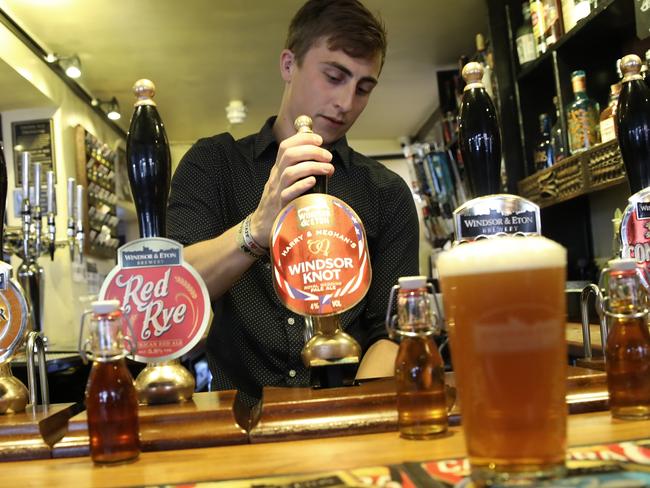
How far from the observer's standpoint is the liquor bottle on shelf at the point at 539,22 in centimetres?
324

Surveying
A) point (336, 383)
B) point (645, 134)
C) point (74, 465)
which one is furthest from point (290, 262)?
point (645, 134)

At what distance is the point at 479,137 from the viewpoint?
3.27 ft

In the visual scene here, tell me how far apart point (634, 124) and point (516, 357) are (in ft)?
1.89

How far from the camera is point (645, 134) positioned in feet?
3.40

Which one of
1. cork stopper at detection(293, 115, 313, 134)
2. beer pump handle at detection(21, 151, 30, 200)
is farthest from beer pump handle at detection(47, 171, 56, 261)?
cork stopper at detection(293, 115, 313, 134)

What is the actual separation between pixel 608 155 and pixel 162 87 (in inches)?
154

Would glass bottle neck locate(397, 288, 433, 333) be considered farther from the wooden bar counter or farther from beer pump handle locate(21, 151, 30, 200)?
beer pump handle locate(21, 151, 30, 200)

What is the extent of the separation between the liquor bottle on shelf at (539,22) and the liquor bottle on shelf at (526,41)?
0.30 feet

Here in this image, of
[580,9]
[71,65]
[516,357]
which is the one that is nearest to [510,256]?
[516,357]

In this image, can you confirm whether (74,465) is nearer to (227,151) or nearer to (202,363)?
(227,151)

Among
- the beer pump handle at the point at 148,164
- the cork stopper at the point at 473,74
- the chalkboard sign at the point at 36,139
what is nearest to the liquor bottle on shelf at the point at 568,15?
the cork stopper at the point at 473,74

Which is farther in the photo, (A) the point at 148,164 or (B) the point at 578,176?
(B) the point at 578,176

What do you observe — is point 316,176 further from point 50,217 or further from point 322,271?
point 50,217

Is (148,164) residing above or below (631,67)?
below
